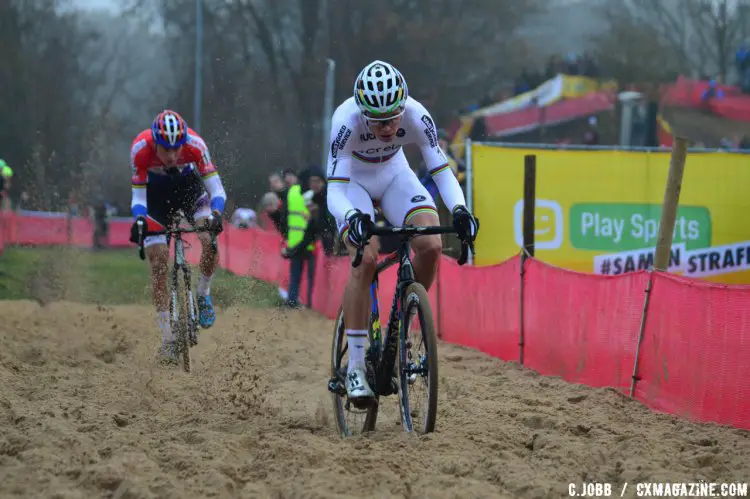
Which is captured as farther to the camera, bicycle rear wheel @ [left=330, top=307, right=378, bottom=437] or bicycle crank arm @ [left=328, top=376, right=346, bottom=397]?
bicycle crank arm @ [left=328, top=376, right=346, bottom=397]

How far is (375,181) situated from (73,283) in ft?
34.6

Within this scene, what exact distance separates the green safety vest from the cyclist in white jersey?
8.01m

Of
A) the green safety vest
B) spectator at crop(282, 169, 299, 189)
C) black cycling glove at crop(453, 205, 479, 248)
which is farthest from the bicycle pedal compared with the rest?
the green safety vest

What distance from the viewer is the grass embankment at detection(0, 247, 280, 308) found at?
1385 cm

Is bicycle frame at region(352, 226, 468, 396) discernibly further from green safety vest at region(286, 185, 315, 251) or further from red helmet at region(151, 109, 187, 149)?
green safety vest at region(286, 185, 315, 251)

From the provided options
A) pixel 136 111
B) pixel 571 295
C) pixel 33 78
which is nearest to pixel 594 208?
pixel 571 295

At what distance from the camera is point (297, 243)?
46.9 ft

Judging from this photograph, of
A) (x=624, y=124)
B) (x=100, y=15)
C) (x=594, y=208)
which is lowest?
(x=594, y=208)

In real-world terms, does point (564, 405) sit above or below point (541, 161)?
below

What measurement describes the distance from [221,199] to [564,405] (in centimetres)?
356

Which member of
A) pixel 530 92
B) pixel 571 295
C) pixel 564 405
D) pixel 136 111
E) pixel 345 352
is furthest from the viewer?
pixel 136 111

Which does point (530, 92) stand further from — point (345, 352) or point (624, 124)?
point (345, 352)

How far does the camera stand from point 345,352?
6.40 metres

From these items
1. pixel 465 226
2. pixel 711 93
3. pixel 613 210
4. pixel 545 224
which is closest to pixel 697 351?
pixel 465 226
